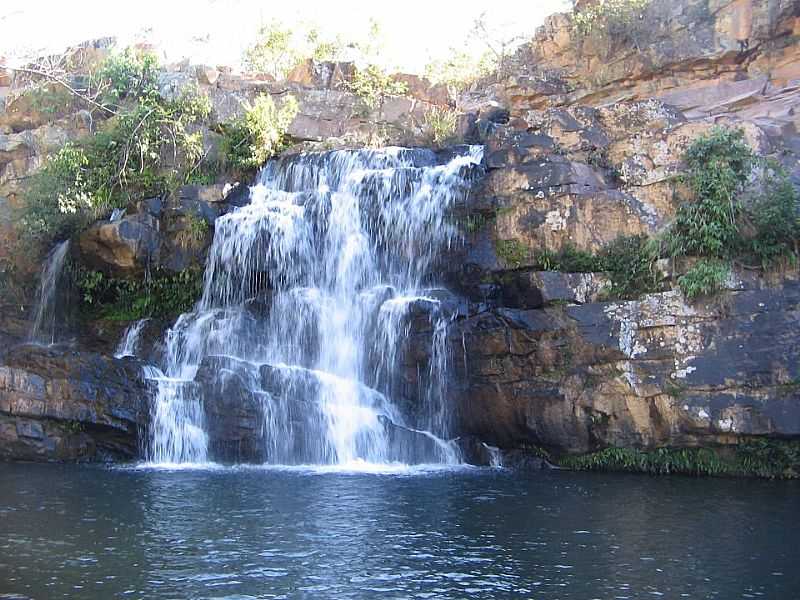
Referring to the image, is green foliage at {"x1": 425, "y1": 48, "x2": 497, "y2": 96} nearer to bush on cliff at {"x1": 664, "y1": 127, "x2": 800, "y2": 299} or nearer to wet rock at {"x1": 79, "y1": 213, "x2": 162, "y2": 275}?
wet rock at {"x1": 79, "y1": 213, "x2": 162, "y2": 275}

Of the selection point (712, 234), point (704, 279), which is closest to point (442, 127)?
point (712, 234)

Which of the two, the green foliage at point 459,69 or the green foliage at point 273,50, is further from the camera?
the green foliage at point 273,50

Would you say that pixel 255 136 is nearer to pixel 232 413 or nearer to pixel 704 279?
pixel 232 413

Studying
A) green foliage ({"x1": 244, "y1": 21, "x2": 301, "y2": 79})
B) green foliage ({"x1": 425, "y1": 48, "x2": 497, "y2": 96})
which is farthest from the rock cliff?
green foliage ({"x1": 244, "y1": 21, "x2": 301, "y2": 79})

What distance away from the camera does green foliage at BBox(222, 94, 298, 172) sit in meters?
22.3

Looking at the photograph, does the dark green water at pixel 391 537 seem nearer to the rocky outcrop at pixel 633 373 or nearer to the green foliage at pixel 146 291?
the rocky outcrop at pixel 633 373

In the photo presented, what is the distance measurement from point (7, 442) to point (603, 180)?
1365 centimetres

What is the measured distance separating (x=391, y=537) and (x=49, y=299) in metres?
13.9

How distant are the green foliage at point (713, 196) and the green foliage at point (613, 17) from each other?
9.07m

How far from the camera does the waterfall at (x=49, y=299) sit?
19312 millimetres

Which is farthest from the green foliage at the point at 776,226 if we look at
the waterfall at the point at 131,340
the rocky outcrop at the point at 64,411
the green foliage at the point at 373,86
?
the green foliage at the point at 373,86

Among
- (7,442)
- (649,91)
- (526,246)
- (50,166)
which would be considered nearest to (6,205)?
(50,166)

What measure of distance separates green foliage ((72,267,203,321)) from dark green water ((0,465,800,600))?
6.66m

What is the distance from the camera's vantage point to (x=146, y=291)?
1959cm
